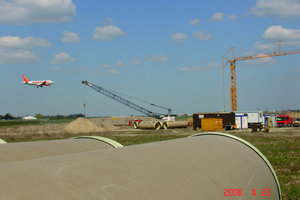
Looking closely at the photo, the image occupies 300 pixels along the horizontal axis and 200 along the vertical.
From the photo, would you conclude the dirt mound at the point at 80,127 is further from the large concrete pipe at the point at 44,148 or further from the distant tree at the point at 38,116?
the distant tree at the point at 38,116

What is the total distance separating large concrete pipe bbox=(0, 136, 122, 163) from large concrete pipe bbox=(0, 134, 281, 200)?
1960 mm

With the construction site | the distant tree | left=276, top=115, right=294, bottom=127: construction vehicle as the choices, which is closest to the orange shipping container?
left=276, top=115, right=294, bottom=127: construction vehicle

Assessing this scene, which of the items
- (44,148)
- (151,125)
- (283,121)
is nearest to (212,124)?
(151,125)

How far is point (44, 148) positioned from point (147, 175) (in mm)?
3331

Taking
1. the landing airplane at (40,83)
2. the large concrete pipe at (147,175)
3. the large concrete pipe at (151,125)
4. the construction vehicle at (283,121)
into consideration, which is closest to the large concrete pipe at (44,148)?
the large concrete pipe at (147,175)

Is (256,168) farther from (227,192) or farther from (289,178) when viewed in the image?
(289,178)

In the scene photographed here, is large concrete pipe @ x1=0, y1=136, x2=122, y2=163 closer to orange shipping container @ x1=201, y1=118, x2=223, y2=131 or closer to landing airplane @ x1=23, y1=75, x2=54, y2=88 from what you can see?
orange shipping container @ x1=201, y1=118, x2=223, y2=131

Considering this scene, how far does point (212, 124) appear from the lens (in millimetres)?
41469

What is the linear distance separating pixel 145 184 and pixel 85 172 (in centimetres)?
57

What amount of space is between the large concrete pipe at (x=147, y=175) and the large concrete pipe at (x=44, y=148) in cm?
196

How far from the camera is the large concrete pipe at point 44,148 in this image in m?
5.36

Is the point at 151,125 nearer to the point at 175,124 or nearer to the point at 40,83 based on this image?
the point at 175,124

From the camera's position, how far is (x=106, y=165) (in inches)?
130

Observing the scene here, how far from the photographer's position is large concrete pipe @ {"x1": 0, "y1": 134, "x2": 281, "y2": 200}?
2.63m
